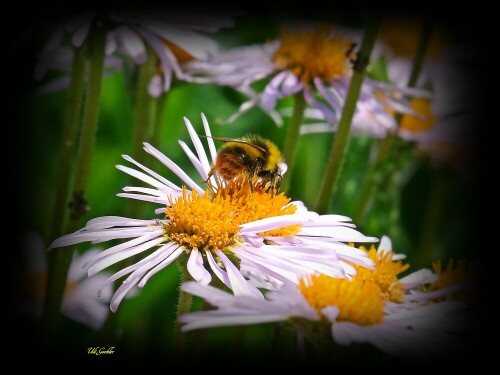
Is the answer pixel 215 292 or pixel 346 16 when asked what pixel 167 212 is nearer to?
pixel 215 292

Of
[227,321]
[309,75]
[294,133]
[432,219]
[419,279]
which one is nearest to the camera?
[227,321]

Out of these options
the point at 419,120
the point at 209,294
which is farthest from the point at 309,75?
the point at 209,294

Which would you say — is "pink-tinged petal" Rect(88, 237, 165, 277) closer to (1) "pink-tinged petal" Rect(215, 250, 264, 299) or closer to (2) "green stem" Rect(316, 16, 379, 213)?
(1) "pink-tinged petal" Rect(215, 250, 264, 299)

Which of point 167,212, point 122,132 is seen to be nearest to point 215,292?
point 167,212

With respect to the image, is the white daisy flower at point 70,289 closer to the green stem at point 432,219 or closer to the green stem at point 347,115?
the green stem at point 347,115

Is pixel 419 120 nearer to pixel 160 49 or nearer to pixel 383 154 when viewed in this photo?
pixel 383 154

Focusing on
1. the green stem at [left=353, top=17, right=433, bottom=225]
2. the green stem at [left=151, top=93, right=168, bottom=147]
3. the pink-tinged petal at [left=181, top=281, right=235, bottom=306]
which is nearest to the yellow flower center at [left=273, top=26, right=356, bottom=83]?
the green stem at [left=353, top=17, right=433, bottom=225]
